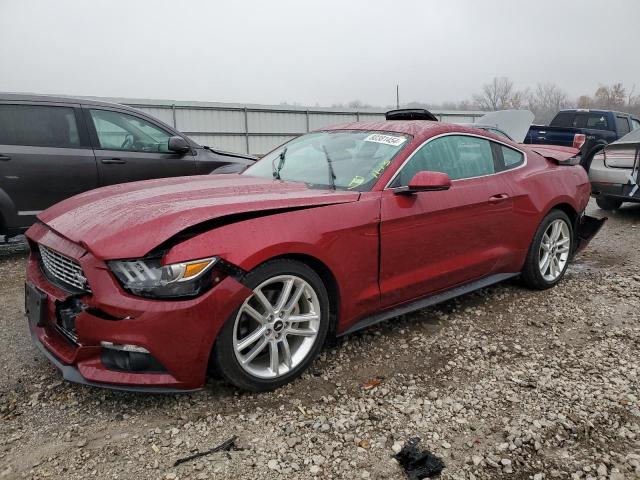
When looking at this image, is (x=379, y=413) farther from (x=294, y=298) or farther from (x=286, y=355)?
(x=294, y=298)

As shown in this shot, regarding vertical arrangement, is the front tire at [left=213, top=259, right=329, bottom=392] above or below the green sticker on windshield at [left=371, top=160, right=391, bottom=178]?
below

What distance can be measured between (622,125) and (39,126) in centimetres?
1391

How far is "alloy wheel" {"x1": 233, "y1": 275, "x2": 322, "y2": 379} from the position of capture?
2516mm

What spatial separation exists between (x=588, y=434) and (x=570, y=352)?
0.91 m

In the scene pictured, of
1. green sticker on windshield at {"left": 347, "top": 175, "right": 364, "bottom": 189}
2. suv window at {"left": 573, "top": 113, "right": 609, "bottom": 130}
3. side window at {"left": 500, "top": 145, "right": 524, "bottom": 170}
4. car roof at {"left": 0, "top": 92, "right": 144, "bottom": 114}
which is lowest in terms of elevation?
green sticker on windshield at {"left": 347, "top": 175, "right": 364, "bottom": 189}

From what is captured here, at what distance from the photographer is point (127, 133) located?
222 inches

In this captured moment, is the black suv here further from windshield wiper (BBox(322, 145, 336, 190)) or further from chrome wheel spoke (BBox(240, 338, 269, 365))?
chrome wheel spoke (BBox(240, 338, 269, 365))

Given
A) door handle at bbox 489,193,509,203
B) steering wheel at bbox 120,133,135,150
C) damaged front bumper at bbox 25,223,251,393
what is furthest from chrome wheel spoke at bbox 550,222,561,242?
steering wheel at bbox 120,133,135,150

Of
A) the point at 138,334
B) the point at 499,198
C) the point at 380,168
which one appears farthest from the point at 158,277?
the point at 499,198

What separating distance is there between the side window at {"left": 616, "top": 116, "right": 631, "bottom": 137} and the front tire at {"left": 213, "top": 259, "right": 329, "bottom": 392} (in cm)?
1344

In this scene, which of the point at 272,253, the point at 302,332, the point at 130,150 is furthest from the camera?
the point at 130,150

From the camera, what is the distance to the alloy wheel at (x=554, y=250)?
4.22 metres

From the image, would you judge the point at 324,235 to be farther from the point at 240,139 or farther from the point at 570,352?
the point at 240,139

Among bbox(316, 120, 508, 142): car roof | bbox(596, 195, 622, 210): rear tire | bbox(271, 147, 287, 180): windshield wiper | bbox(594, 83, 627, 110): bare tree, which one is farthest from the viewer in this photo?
bbox(594, 83, 627, 110): bare tree
